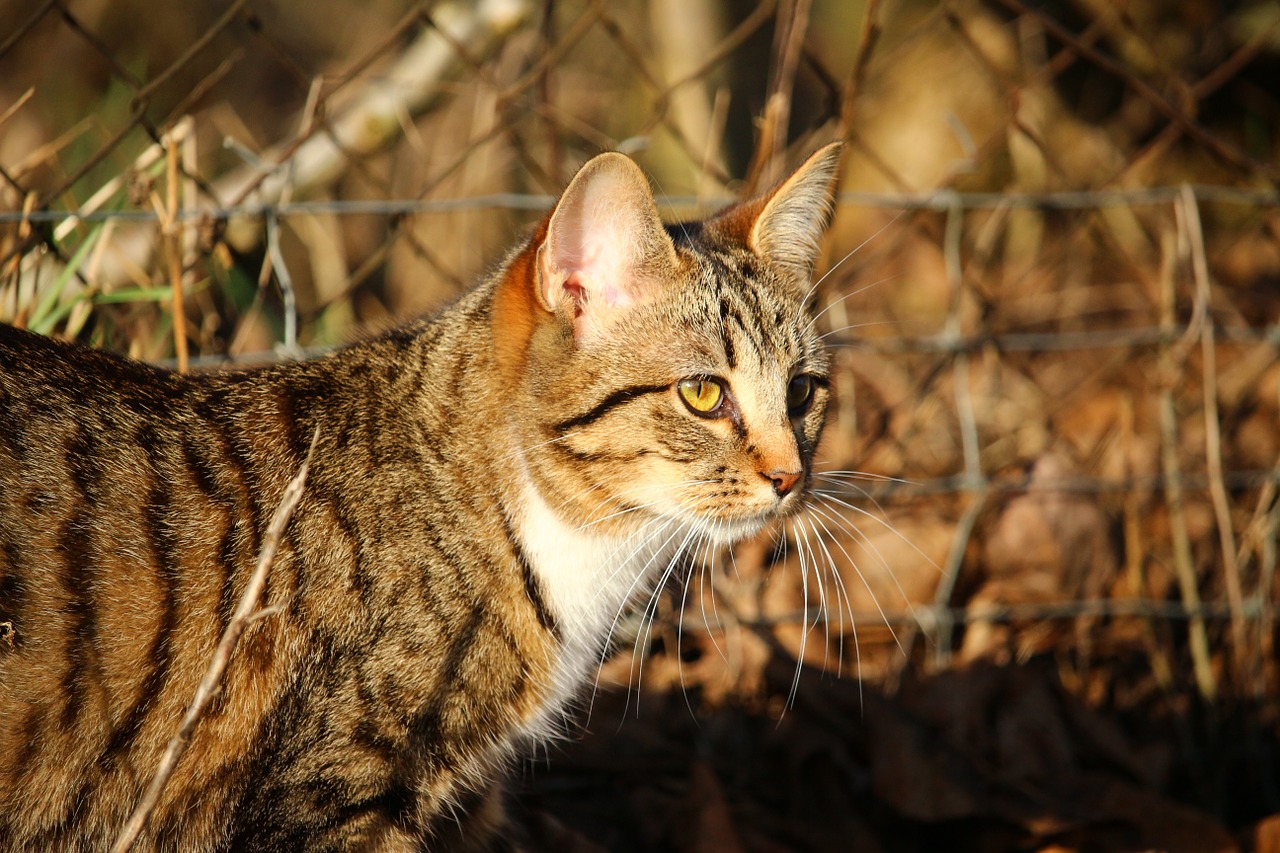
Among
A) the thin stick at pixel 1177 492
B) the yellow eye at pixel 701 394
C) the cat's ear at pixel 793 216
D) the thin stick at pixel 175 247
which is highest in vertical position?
the thin stick at pixel 175 247

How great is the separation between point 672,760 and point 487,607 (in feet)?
3.76

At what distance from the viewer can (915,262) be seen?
596 centimetres

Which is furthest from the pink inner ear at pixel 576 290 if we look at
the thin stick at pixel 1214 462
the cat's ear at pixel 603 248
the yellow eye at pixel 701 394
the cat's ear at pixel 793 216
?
the thin stick at pixel 1214 462

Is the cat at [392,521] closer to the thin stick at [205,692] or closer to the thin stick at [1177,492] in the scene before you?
the thin stick at [205,692]

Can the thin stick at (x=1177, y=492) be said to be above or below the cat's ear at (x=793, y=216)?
below

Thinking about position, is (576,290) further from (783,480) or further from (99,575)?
(99,575)

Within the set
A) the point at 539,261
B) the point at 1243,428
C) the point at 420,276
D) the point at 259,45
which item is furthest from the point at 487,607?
the point at 259,45

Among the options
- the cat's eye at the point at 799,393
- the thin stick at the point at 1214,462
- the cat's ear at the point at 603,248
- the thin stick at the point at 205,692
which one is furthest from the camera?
the thin stick at the point at 1214,462

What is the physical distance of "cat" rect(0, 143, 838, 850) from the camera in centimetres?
205

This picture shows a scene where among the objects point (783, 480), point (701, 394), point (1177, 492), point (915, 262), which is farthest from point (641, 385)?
point (915, 262)

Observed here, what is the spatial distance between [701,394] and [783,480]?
269mm

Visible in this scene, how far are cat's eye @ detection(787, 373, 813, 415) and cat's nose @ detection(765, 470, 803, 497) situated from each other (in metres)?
0.25

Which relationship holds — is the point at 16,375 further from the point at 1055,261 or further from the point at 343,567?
the point at 1055,261

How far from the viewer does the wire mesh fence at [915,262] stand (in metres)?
3.24
